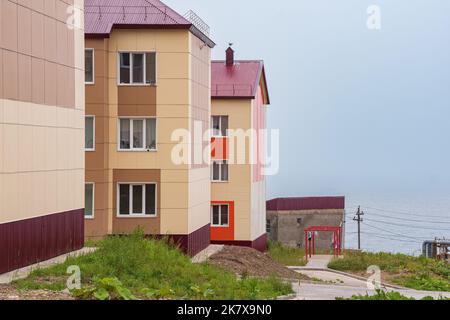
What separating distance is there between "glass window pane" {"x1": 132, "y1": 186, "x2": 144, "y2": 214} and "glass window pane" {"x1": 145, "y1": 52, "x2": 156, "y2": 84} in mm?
3575

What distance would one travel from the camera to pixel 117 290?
49.0ft

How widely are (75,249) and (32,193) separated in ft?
12.4

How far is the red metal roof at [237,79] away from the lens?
134ft

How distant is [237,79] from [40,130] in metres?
21.6

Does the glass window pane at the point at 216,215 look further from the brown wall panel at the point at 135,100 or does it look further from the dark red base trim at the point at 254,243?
the brown wall panel at the point at 135,100

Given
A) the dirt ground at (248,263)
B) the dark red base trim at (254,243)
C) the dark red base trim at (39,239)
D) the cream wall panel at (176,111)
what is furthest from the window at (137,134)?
the dark red base trim at (254,243)

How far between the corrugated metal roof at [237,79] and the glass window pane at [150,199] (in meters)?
10.7

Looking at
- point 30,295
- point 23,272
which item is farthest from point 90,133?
point 30,295

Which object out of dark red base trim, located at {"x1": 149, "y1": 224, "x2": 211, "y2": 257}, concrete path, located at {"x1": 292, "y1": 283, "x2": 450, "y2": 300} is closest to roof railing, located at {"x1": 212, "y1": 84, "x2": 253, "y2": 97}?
dark red base trim, located at {"x1": 149, "y1": 224, "x2": 211, "y2": 257}

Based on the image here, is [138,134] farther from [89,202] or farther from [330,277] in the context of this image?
[330,277]
